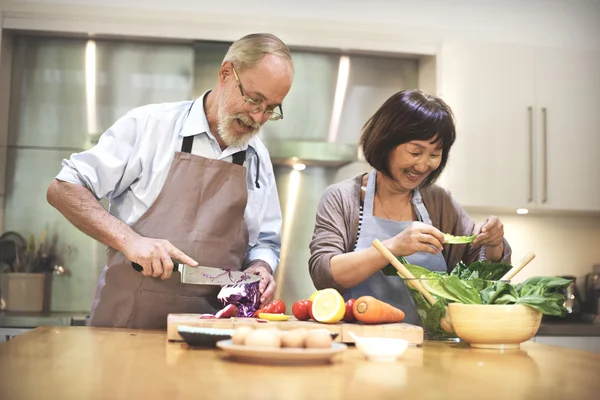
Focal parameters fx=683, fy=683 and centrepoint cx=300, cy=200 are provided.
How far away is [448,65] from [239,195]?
190cm

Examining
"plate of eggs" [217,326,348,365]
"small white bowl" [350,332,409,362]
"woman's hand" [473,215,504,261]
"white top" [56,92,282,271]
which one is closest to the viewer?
"plate of eggs" [217,326,348,365]

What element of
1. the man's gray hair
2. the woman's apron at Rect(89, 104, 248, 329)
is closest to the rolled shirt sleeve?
the woman's apron at Rect(89, 104, 248, 329)

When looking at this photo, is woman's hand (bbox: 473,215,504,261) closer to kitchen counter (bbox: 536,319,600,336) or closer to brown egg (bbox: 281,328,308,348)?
brown egg (bbox: 281,328,308,348)

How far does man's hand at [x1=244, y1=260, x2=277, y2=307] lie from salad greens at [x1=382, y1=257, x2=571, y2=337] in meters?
0.45

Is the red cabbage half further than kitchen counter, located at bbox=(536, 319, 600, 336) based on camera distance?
No

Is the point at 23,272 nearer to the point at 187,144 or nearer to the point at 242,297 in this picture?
the point at 187,144

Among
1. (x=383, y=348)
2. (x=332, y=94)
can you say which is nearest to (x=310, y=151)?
(x=332, y=94)

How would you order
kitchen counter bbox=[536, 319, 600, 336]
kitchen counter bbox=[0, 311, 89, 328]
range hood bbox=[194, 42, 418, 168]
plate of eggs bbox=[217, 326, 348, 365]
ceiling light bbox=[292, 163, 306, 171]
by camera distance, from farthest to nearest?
1. ceiling light bbox=[292, 163, 306, 171]
2. range hood bbox=[194, 42, 418, 168]
3. kitchen counter bbox=[536, 319, 600, 336]
4. kitchen counter bbox=[0, 311, 89, 328]
5. plate of eggs bbox=[217, 326, 348, 365]

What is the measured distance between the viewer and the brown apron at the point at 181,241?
6.64 feet

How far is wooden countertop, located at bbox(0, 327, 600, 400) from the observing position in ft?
3.09

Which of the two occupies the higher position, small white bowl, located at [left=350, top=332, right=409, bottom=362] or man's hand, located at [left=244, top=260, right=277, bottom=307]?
man's hand, located at [left=244, top=260, right=277, bottom=307]

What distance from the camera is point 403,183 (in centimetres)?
213

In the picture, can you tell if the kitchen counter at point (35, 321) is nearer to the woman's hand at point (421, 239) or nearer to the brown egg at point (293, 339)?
the woman's hand at point (421, 239)

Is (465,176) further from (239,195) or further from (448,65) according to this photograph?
(239,195)
